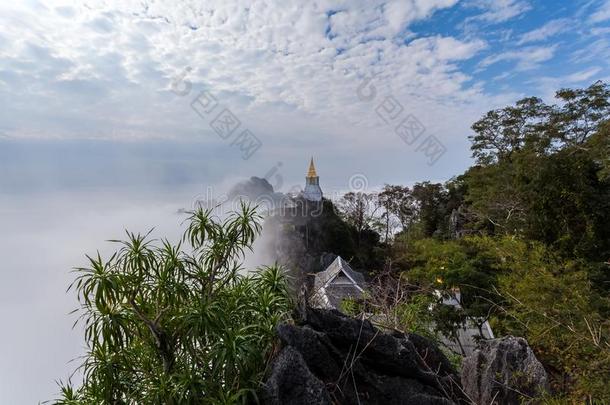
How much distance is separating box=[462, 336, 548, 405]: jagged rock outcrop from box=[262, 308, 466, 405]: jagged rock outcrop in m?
0.21

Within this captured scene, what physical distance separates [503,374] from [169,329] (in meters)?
2.35

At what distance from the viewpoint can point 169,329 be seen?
220 centimetres

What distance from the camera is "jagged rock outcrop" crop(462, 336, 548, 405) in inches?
102

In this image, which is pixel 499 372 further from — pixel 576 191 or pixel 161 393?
pixel 576 191

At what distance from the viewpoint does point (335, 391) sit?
216cm

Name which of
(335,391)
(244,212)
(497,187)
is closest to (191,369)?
(335,391)

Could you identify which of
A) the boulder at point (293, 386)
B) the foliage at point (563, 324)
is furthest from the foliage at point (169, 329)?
the foliage at point (563, 324)

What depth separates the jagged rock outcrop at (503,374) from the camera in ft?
8.48

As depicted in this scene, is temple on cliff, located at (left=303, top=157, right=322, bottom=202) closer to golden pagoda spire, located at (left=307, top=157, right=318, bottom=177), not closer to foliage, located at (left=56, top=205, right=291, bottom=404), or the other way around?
golden pagoda spire, located at (left=307, top=157, right=318, bottom=177)

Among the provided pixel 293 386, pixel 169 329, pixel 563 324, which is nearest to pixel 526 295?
pixel 563 324

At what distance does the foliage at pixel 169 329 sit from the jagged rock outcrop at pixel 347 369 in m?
0.16

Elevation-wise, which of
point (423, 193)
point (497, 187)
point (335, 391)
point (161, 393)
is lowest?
point (335, 391)

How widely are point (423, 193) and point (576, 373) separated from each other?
1734 cm

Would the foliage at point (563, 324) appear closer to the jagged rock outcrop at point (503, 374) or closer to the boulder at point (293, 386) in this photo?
the jagged rock outcrop at point (503, 374)
